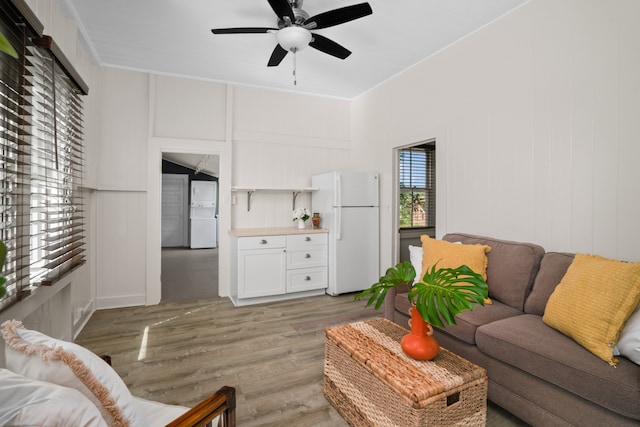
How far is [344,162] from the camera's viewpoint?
4941mm

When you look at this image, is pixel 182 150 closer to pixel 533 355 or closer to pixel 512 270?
pixel 512 270

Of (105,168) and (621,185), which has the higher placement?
(105,168)

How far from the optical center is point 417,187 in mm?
4961

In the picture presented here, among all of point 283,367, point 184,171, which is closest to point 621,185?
point 283,367

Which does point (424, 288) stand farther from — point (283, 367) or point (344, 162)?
point (344, 162)

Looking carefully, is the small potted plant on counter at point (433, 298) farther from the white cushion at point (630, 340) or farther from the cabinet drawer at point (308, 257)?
the cabinet drawer at point (308, 257)

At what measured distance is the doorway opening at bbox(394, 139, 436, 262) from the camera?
4820 millimetres

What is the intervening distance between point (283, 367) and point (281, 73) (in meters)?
3.23

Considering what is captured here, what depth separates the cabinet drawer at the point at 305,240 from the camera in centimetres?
402

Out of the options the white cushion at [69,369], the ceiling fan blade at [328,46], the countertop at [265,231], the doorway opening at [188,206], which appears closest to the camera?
the white cushion at [69,369]

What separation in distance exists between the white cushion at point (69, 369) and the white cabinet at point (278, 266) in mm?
2776

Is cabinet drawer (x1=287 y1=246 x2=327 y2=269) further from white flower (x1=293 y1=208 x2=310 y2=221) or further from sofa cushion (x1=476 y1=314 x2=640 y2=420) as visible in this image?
sofa cushion (x1=476 y1=314 x2=640 y2=420)

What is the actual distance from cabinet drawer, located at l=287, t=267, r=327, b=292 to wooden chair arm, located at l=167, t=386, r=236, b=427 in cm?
282

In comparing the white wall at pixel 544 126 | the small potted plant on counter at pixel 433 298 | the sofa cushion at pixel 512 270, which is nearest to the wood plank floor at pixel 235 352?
the small potted plant on counter at pixel 433 298
